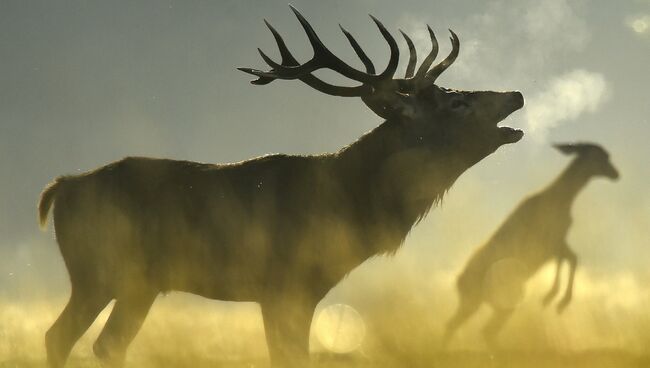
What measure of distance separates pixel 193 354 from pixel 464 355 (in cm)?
297

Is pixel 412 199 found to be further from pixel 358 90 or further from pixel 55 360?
pixel 55 360

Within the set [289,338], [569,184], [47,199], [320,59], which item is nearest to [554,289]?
[569,184]

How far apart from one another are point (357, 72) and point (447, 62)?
32.1 inches

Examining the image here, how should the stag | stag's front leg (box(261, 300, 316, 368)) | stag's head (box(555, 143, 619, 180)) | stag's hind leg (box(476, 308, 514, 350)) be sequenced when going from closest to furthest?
stag's front leg (box(261, 300, 316, 368)) < the stag < stag's hind leg (box(476, 308, 514, 350)) < stag's head (box(555, 143, 619, 180))

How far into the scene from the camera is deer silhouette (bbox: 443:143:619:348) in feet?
39.8

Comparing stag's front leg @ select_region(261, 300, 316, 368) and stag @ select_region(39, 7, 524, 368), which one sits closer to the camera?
stag's front leg @ select_region(261, 300, 316, 368)

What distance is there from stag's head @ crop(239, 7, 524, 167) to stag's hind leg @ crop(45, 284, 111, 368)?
85.8 inches

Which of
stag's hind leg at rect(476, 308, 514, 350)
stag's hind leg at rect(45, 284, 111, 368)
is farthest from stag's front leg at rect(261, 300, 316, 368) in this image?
stag's hind leg at rect(476, 308, 514, 350)

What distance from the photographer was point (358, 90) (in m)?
7.96

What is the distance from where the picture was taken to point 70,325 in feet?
23.8

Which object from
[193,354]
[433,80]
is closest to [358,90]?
[433,80]

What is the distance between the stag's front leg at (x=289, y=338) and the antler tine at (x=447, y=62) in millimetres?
2392

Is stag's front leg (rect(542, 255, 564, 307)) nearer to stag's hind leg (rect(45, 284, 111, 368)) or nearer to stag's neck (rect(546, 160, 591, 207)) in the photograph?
stag's neck (rect(546, 160, 591, 207))

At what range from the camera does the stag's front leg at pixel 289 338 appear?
675cm
